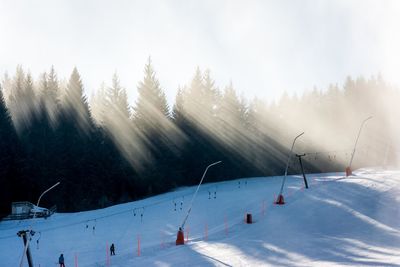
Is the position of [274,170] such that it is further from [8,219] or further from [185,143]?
[8,219]

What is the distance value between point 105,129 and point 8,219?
20.5 metres

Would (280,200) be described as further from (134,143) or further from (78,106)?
(78,106)

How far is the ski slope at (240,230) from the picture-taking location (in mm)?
25984

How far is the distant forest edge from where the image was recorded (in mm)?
59062

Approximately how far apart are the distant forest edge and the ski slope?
8674 mm

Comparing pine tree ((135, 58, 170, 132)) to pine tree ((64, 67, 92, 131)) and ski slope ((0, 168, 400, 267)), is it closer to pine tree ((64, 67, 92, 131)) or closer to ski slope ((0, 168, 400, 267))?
pine tree ((64, 67, 92, 131))

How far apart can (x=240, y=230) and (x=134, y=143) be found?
34.0 meters

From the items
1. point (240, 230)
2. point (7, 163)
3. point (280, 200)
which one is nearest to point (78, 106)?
point (7, 163)

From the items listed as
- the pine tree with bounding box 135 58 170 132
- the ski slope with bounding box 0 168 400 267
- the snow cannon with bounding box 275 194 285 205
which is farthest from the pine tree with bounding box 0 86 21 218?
the snow cannon with bounding box 275 194 285 205

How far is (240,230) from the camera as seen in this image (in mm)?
35000

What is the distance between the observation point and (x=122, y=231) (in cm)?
4016

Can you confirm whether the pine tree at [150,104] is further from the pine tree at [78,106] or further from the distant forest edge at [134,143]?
the pine tree at [78,106]

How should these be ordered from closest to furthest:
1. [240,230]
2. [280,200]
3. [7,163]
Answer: [240,230]
[280,200]
[7,163]

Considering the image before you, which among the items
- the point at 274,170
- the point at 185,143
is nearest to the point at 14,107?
the point at 185,143
